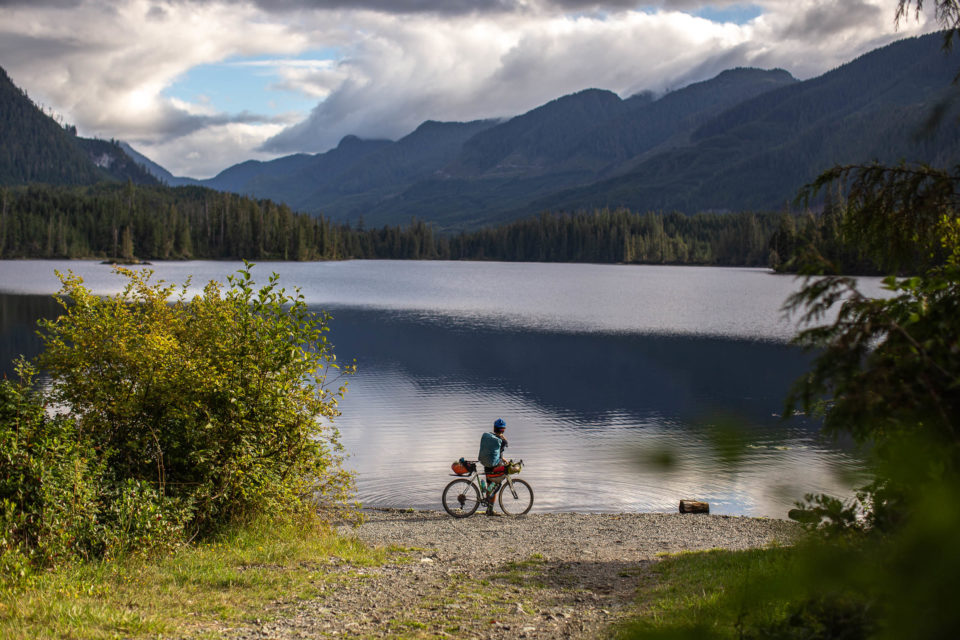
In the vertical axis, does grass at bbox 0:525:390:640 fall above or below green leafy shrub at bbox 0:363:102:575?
below

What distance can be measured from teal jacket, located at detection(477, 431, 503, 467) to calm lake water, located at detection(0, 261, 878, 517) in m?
3.93

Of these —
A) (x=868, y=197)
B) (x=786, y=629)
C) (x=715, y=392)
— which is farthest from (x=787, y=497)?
(x=715, y=392)

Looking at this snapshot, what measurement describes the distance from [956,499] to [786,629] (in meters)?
5.46

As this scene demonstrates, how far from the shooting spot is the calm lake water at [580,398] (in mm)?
23812

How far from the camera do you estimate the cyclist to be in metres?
20.2

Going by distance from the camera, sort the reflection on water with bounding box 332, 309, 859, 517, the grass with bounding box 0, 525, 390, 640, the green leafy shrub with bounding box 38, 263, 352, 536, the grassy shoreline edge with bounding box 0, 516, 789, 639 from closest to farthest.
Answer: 1. the grass with bounding box 0, 525, 390, 640
2. the grassy shoreline edge with bounding box 0, 516, 789, 639
3. the green leafy shrub with bounding box 38, 263, 352, 536
4. the reflection on water with bounding box 332, 309, 859, 517

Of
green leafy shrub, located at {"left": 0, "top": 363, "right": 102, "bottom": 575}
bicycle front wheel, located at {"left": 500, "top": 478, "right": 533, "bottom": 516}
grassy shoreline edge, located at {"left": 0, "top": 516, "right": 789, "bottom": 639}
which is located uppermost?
green leafy shrub, located at {"left": 0, "top": 363, "right": 102, "bottom": 575}

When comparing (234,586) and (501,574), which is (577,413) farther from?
(234,586)

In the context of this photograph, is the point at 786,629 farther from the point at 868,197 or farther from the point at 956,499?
the point at 956,499

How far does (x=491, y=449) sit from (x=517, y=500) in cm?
310

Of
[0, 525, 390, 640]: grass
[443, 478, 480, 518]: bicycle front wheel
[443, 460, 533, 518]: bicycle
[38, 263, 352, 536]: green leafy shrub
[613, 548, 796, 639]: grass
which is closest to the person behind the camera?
[613, 548, 796, 639]: grass

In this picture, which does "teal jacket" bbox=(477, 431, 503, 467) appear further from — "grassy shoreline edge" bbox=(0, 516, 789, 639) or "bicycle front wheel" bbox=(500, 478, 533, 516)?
"grassy shoreline edge" bbox=(0, 516, 789, 639)

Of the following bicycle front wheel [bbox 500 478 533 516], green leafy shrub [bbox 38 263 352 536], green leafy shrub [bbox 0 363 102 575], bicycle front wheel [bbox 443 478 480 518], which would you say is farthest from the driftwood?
green leafy shrub [bbox 0 363 102 575]

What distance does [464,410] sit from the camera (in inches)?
1484
